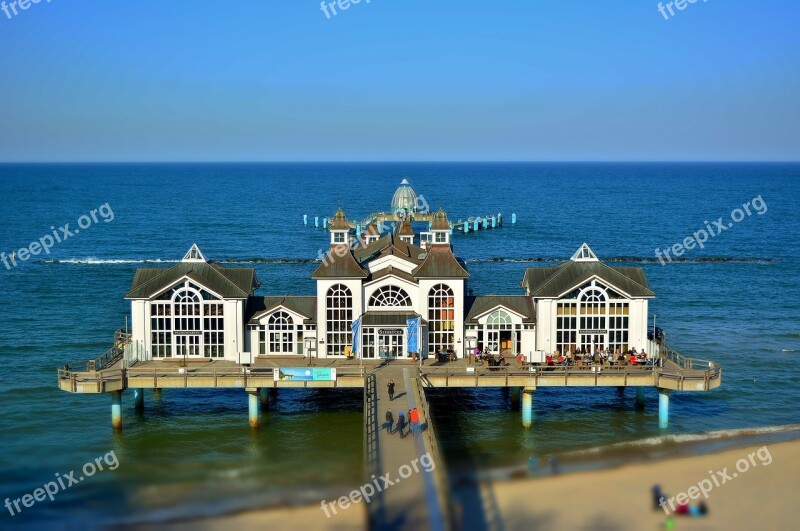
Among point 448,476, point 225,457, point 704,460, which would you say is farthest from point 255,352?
point 704,460

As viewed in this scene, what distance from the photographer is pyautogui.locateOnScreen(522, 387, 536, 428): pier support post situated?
1636 inches

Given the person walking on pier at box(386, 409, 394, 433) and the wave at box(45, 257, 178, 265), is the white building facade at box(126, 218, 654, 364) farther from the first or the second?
the wave at box(45, 257, 178, 265)

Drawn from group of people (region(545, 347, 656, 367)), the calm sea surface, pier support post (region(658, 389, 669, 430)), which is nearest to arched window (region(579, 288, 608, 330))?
group of people (region(545, 347, 656, 367))

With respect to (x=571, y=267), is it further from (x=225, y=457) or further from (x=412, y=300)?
(x=225, y=457)

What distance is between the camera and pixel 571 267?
4419cm

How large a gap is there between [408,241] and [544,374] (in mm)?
18624

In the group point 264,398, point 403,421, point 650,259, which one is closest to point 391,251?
point 264,398

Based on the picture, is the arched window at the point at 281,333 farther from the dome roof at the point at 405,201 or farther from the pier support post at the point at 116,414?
the dome roof at the point at 405,201

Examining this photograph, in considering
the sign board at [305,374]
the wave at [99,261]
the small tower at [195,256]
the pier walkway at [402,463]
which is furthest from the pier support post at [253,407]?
the wave at [99,261]

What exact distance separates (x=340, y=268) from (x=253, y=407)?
24.0ft

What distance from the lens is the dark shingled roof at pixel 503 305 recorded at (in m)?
44.2

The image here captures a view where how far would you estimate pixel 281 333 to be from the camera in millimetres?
44344

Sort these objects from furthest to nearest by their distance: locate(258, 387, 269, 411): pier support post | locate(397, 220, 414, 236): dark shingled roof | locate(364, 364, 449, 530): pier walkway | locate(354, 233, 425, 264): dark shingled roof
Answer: locate(397, 220, 414, 236): dark shingled roof → locate(354, 233, 425, 264): dark shingled roof → locate(258, 387, 269, 411): pier support post → locate(364, 364, 449, 530): pier walkway

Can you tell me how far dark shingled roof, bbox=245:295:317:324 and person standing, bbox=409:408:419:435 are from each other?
34.7 ft
